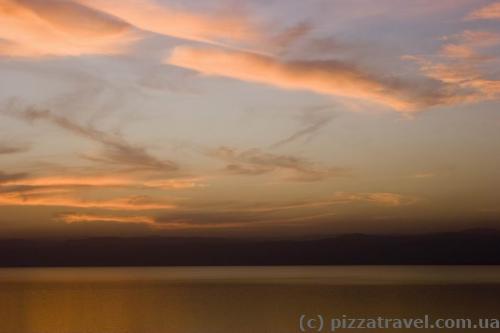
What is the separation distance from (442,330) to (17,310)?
91.7 feet

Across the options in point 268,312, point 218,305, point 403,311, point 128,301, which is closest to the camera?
point 268,312

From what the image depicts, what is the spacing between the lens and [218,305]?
5169cm

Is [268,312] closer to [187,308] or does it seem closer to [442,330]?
[187,308]

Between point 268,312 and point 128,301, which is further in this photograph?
point 128,301

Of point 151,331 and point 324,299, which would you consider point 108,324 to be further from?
point 324,299

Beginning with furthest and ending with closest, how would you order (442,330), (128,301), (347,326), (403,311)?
(128,301) < (403,311) < (347,326) < (442,330)

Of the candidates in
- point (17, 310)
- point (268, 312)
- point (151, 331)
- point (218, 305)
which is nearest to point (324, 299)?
point (218, 305)

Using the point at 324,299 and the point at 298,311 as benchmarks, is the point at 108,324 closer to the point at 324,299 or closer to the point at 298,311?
the point at 298,311

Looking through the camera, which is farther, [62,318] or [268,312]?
[268,312]

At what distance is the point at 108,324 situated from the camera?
38.3 meters

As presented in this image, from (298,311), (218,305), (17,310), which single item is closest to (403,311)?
(298,311)

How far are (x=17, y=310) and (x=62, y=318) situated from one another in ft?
31.4

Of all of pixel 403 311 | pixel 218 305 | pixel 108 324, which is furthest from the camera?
pixel 218 305

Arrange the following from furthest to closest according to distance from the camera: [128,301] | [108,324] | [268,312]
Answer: [128,301] < [268,312] < [108,324]
